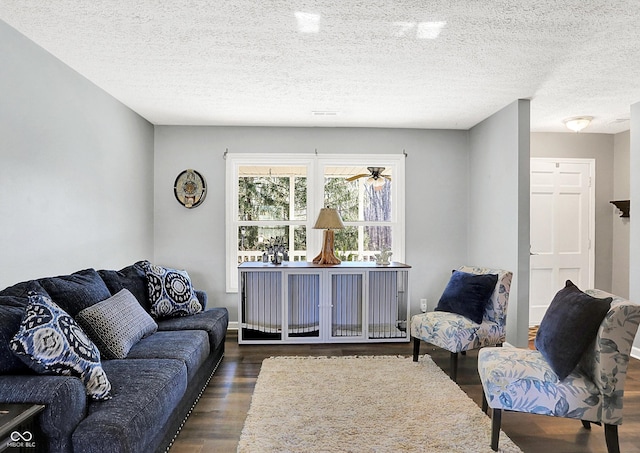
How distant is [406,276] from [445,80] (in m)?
2.02

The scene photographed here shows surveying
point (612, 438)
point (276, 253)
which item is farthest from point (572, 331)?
point (276, 253)

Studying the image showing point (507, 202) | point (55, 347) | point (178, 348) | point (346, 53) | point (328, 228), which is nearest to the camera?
point (55, 347)

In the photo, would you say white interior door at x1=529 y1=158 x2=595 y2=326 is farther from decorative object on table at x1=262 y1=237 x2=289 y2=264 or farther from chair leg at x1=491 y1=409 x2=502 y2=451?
chair leg at x1=491 y1=409 x2=502 y2=451

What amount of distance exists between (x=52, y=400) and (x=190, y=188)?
350 cm

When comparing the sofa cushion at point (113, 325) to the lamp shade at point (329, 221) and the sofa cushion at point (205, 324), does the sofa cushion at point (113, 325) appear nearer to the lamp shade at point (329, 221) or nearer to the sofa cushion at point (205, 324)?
the sofa cushion at point (205, 324)

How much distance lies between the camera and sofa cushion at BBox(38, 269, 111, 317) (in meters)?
2.42

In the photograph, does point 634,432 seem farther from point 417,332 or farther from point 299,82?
point 299,82

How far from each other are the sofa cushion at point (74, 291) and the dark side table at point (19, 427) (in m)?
0.90

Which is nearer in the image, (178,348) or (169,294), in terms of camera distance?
(178,348)

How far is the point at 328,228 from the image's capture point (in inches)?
177

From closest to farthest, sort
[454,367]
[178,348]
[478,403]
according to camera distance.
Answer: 1. [178,348]
2. [478,403]
3. [454,367]

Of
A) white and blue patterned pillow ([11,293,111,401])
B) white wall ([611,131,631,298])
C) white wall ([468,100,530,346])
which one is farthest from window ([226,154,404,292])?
white and blue patterned pillow ([11,293,111,401])

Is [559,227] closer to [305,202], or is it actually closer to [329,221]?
[329,221]

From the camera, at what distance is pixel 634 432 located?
2.54 metres
